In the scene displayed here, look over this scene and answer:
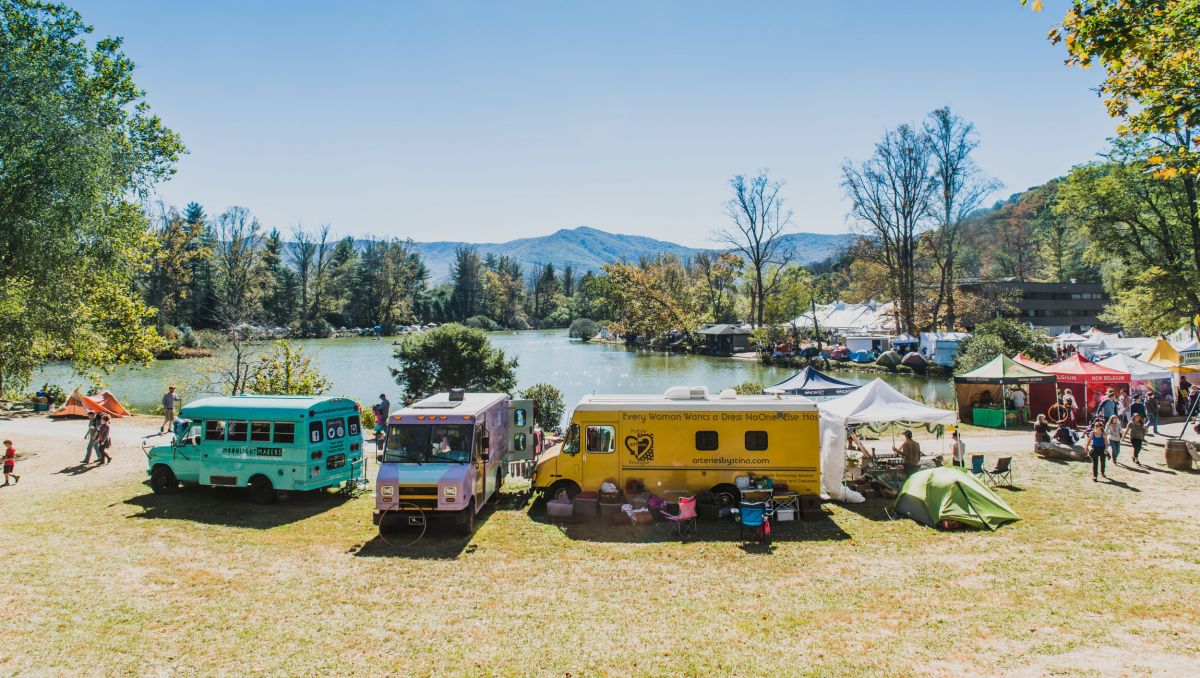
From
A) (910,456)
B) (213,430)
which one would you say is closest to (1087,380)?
(910,456)

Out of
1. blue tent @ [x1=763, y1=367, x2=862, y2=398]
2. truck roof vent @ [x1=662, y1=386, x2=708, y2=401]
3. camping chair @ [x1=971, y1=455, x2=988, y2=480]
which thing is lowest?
camping chair @ [x1=971, y1=455, x2=988, y2=480]

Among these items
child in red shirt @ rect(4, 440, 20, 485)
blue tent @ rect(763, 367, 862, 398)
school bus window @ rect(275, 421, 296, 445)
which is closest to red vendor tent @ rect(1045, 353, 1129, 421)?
blue tent @ rect(763, 367, 862, 398)

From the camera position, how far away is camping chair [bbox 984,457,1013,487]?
50.0 feet

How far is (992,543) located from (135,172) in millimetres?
26354

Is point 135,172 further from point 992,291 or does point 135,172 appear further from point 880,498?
point 992,291

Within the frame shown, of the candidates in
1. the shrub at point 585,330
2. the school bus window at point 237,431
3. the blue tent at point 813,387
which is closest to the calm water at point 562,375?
the blue tent at point 813,387

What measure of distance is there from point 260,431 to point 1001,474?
1748 cm

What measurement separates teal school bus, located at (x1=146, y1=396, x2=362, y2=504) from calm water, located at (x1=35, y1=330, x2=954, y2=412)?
53.5 feet

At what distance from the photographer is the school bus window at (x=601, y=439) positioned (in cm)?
1361

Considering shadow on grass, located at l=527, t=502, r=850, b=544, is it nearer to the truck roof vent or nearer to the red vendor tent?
the truck roof vent

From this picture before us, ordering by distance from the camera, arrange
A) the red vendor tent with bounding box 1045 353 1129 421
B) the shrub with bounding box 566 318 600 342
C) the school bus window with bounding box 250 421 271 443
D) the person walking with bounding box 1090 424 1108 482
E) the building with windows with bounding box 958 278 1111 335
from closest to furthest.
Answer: the school bus window with bounding box 250 421 271 443
the person walking with bounding box 1090 424 1108 482
the red vendor tent with bounding box 1045 353 1129 421
the building with windows with bounding box 958 278 1111 335
the shrub with bounding box 566 318 600 342

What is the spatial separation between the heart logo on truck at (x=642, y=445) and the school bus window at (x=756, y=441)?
6.54ft

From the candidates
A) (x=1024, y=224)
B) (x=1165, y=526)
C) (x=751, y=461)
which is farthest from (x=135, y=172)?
(x=1024, y=224)

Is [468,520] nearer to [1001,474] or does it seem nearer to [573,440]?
[573,440]
